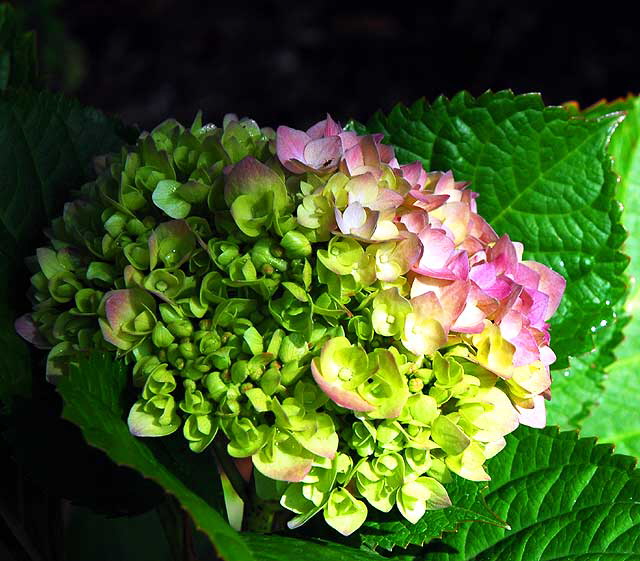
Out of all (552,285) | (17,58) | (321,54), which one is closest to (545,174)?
(552,285)

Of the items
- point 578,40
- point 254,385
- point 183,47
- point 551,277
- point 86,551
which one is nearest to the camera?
point 254,385

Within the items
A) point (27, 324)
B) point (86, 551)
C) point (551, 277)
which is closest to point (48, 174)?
point (27, 324)

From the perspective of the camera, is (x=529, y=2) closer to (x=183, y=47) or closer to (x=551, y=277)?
(x=183, y=47)

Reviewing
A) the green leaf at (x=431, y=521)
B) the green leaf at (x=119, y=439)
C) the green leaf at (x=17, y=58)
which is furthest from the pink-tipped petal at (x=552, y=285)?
the green leaf at (x=17, y=58)

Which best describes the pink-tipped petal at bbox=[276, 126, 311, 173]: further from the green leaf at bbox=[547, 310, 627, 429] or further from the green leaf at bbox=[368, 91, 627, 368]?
the green leaf at bbox=[547, 310, 627, 429]

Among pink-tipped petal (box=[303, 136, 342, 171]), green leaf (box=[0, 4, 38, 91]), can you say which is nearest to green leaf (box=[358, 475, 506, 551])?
pink-tipped petal (box=[303, 136, 342, 171])
